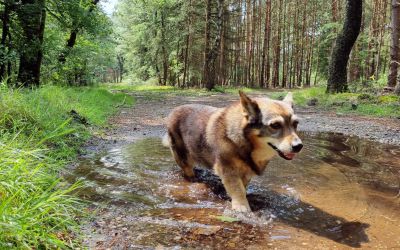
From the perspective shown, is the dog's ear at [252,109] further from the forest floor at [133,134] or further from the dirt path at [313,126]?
the dirt path at [313,126]

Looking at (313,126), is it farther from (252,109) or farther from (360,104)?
(252,109)

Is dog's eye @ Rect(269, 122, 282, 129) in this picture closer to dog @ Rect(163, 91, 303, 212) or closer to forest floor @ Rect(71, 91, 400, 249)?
dog @ Rect(163, 91, 303, 212)

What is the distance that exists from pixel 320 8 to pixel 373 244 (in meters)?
41.9

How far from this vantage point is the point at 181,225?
346 centimetres

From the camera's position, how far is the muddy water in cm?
320

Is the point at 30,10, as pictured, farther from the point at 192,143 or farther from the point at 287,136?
the point at 287,136

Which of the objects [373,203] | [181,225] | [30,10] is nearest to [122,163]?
[181,225]

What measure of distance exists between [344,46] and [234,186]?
1423 cm

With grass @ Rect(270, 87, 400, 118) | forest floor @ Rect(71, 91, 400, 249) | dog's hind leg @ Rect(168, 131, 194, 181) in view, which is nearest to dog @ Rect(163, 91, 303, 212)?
dog's hind leg @ Rect(168, 131, 194, 181)

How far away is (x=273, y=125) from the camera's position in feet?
12.4

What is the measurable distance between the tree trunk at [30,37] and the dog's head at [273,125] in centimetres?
892

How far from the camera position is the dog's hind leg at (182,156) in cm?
521

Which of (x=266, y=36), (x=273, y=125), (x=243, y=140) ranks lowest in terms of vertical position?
(x=243, y=140)

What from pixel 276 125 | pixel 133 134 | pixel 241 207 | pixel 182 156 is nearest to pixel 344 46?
pixel 133 134
